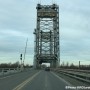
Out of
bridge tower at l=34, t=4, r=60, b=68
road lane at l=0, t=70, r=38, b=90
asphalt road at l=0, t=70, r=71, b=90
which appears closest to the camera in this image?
asphalt road at l=0, t=70, r=71, b=90

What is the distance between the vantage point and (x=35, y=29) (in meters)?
108

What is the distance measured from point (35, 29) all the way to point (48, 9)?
26.2 ft

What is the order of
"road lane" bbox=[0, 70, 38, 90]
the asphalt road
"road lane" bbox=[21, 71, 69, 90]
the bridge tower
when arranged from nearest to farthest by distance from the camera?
"road lane" bbox=[21, 71, 69, 90]
the asphalt road
"road lane" bbox=[0, 70, 38, 90]
the bridge tower

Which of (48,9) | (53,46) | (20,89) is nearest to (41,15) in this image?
(48,9)

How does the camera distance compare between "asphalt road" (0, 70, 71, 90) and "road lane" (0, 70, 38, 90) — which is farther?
"road lane" (0, 70, 38, 90)

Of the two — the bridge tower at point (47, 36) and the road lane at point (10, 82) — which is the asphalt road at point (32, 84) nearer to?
the road lane at point (10, 82)

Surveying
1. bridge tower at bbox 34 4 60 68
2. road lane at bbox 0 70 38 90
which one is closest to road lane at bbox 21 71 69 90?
road lane at bbox 0 70 38 90

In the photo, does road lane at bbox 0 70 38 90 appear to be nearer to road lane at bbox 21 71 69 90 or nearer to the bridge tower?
road lane at bbox 21 71 69 90

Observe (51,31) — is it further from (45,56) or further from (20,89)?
(20,89)

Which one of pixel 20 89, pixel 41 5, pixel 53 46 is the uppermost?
pixel 41 5

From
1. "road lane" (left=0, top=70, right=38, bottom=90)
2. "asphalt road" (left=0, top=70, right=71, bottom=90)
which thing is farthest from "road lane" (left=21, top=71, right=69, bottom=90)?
"road lane" (left=0, top=70, right=38, bottom=90)

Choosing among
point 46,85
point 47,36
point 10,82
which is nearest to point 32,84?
point 46,85

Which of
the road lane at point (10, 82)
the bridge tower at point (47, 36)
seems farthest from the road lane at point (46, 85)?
the bridge tower at point (47, 36)

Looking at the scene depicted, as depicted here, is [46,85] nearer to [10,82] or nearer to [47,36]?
[10,82]
